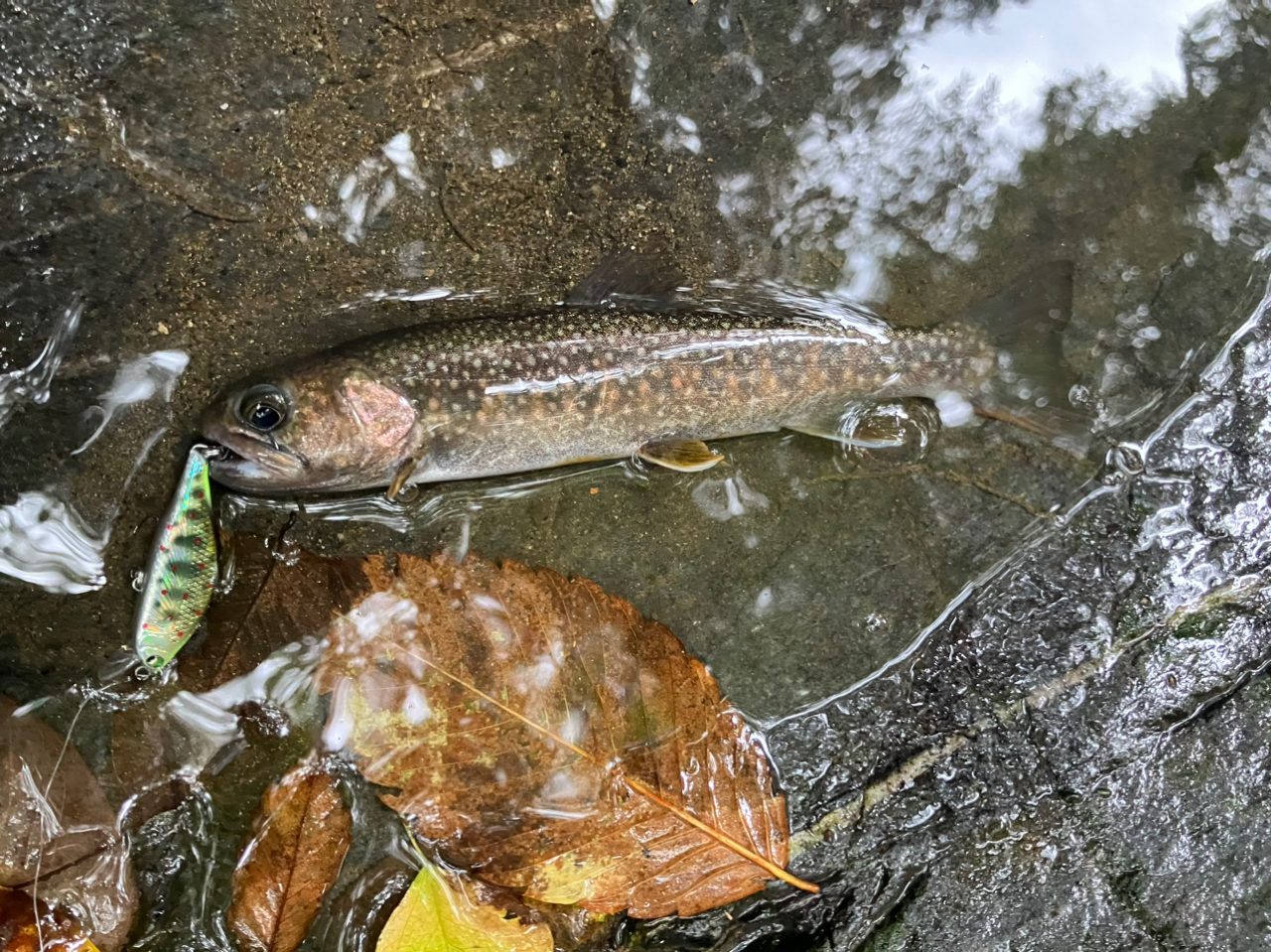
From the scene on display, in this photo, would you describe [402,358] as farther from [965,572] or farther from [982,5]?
[982,5]

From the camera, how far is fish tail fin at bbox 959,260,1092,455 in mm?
3750

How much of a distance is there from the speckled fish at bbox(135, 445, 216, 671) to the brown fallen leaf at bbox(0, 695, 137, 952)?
520 millimetres

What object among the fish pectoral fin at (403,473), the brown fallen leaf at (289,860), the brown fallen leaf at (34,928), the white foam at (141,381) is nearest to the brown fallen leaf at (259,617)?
the fish pectoral fin at (403,473)

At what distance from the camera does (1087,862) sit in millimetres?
3441

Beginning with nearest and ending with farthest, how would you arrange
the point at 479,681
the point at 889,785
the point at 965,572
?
the point at 479,681
the point at 889,785
the point at 965,572

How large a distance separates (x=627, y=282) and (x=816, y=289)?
0.86 m

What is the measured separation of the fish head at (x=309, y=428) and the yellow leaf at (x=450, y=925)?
5.23 feet

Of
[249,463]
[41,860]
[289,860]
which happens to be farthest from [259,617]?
[41,860]

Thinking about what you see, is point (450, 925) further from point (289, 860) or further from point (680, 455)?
point (680, 455)

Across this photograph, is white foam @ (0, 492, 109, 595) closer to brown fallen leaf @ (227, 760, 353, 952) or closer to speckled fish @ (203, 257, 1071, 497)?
speckled fish @ (203, 257, 1071, 497)

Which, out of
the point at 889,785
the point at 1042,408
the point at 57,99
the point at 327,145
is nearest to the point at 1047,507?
the point at 1042,408

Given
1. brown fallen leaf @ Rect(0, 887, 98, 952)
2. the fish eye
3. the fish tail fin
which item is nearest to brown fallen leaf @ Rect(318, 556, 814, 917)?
the fish eye

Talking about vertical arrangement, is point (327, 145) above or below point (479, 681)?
above

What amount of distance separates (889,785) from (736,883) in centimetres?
73
